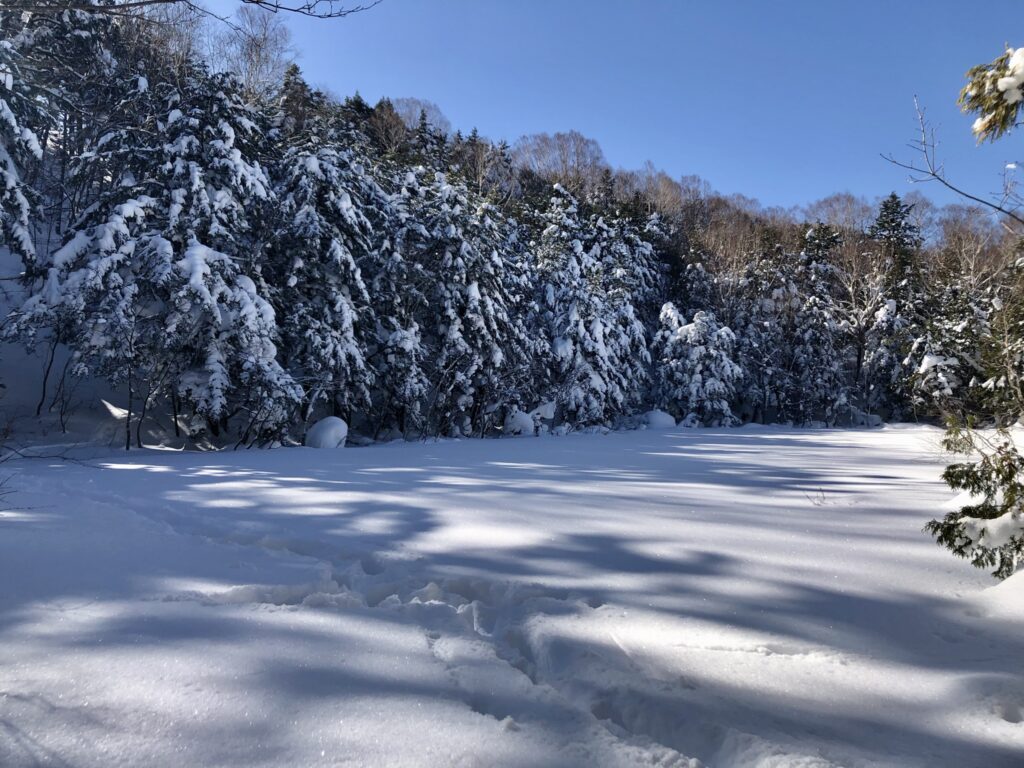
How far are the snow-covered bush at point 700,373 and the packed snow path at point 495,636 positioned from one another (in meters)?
17.0

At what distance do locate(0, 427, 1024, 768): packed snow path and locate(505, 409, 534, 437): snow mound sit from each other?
11028 mm

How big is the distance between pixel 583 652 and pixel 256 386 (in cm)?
966

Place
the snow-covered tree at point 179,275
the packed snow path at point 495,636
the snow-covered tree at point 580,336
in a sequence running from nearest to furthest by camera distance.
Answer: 1. the packed snow path at point 495,636
2. the snow-covered tree at point 179,275
3. the snow-covered tree at point 580,336

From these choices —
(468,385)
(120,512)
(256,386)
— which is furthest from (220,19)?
(468,385)

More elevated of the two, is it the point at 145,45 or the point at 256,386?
the point at 145,45

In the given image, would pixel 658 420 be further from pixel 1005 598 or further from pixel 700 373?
pixel 1005 598

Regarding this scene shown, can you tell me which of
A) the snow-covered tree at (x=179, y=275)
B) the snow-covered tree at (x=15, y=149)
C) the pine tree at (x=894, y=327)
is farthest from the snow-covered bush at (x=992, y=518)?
the pine tree at (x=894, y=327)

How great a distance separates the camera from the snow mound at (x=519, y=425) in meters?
15.2

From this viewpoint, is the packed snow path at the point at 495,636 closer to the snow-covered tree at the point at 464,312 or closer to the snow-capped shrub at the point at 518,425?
the snow-covered tree at the point at 464,312

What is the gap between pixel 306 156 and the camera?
1214 cm

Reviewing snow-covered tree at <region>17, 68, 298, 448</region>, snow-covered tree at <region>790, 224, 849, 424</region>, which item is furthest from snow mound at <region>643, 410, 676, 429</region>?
snow-covered tree at <region>17, 68, 298, 448</region>

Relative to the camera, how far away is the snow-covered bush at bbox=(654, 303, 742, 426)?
2050cm

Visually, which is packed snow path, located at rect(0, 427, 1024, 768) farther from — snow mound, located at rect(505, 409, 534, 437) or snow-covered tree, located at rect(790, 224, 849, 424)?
snow-covered tree, located at rect(790, 224, 849, 424)

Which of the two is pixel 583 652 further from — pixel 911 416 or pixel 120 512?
pixel 911 416
